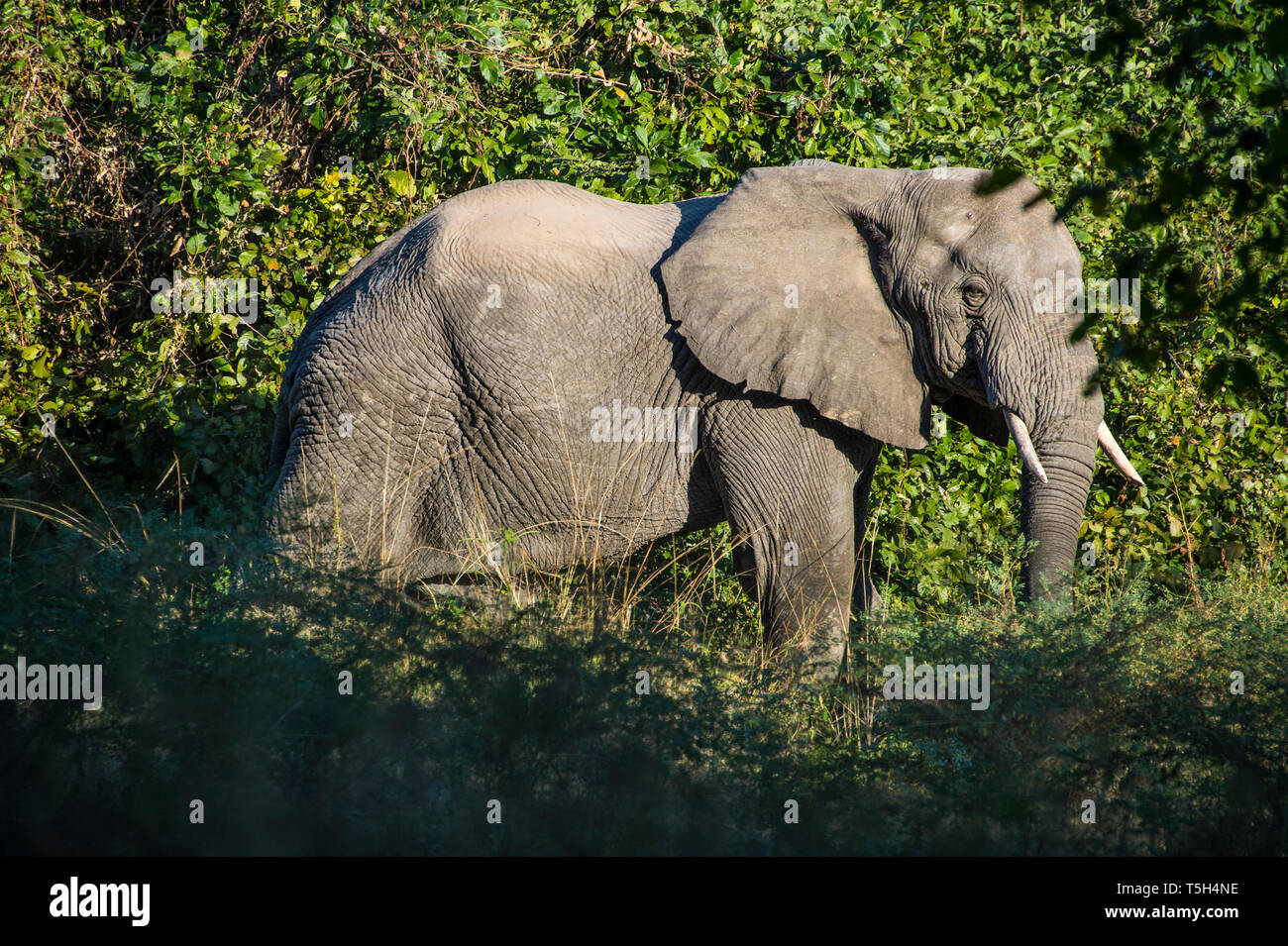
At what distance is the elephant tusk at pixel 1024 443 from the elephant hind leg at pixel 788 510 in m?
0.81

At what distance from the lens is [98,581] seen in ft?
16.3

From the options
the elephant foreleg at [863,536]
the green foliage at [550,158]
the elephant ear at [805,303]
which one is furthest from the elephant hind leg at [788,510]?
the green foliage at [550,158]

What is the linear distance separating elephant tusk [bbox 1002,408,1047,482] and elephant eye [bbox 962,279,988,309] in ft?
1.61

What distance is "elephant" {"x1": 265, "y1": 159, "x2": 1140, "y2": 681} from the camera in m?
6.04

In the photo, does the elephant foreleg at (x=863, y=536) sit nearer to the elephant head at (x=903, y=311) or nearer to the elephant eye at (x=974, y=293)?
the elephant head at (x=903, y=311)

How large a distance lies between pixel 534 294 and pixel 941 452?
3125 millimetres

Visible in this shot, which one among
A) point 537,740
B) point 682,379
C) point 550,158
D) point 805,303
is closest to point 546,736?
point 537,740

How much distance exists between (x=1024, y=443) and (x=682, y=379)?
61.9 inches

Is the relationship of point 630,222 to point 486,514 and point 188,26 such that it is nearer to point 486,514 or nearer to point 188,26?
point 486,514

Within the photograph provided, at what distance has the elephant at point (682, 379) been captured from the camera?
19.8ft

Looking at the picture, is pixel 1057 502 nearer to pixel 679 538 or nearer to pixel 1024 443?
pixel 1024 443

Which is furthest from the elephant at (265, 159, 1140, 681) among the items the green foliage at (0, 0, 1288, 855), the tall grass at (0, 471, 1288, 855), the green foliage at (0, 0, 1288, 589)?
the green foliage at (0, 0, 1288, 589)

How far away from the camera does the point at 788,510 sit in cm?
611
